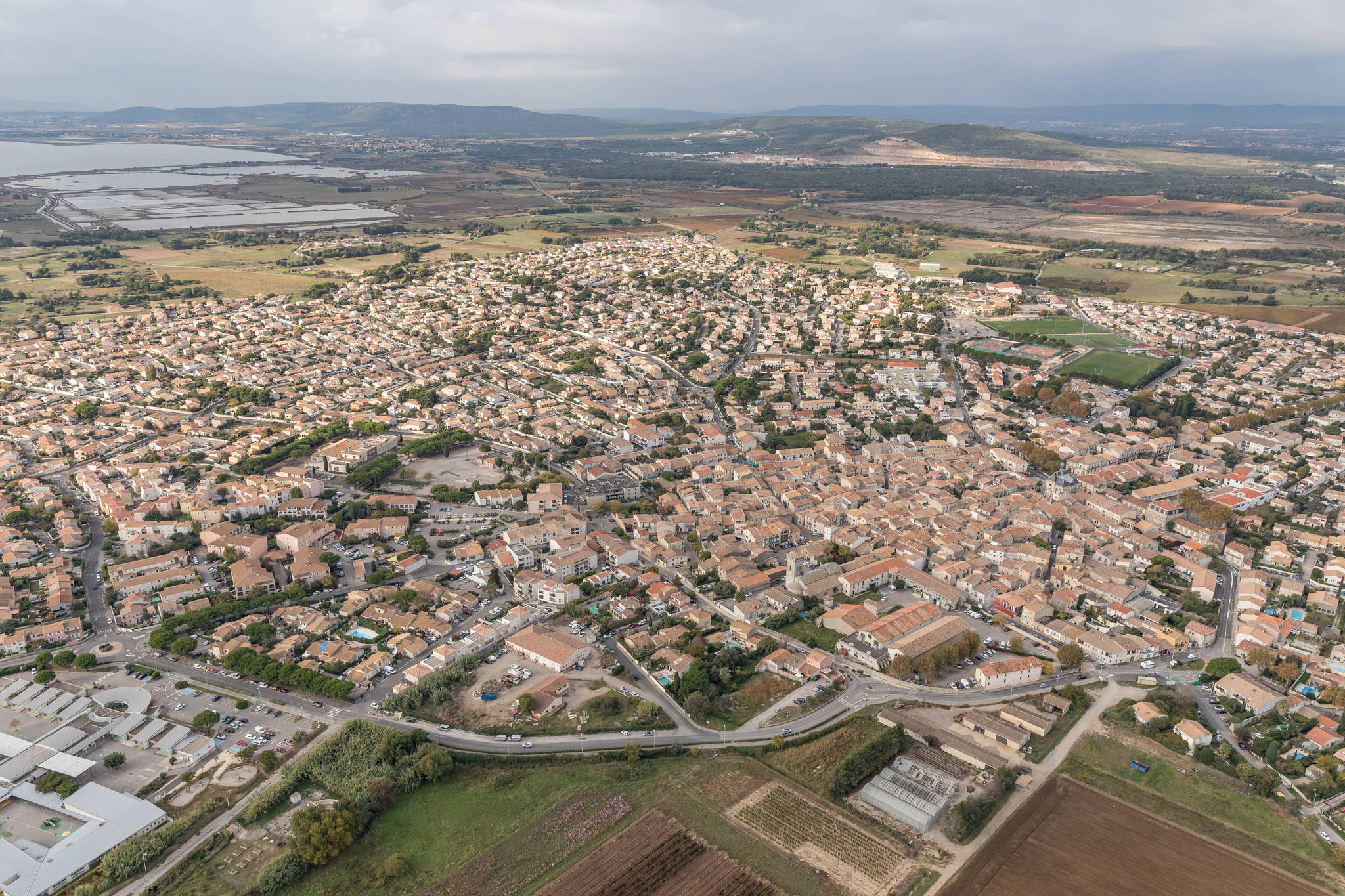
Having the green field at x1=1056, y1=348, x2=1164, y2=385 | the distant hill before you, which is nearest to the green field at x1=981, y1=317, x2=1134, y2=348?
the green field at x1=1056, y1=348, x2=1164, y2=385

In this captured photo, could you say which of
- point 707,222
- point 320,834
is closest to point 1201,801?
point 320,834

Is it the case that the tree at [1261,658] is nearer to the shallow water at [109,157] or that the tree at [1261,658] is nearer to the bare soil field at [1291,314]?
the bare soil field at [1291,314]

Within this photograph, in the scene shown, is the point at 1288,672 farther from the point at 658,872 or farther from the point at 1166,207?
the point at 1166,207

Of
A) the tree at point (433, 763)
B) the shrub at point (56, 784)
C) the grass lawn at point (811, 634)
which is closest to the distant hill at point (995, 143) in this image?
the grass lawn at point (811, 634)

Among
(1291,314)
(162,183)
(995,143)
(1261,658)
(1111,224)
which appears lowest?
(1261,658)

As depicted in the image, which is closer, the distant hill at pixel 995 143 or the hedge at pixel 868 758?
the hedge at pixel 868 758

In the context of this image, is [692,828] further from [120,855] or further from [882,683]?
[120,855]
